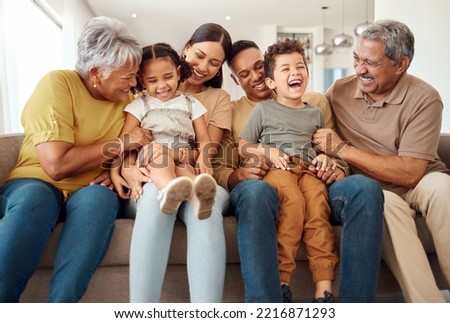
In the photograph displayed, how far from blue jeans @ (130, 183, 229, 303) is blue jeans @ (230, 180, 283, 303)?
75 mm

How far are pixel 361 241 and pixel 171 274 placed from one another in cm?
67

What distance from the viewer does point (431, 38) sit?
13.0 ft

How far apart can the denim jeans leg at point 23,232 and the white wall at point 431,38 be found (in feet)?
11.3

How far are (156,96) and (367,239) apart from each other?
1.00 metres

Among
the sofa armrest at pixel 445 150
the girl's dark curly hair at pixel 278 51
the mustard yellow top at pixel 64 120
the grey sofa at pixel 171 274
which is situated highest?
the girl's dark curly hair at pixel 278 51

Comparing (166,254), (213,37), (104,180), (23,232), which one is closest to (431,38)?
(213,37)

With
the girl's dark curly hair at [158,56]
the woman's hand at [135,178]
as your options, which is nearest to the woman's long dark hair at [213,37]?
the girl's dark curly hair at [158,56]

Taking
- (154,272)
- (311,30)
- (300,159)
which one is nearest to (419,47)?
(300,159)

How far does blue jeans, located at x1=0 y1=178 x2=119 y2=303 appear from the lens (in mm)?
1382

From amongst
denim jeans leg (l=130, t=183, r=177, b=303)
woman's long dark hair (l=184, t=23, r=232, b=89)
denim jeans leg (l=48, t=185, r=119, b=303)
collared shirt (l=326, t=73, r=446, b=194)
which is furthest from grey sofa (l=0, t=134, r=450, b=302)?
woman's long dark hair (l=184, t=23, r=232, b=89)

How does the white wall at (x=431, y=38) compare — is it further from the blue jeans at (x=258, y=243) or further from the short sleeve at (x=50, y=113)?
the short sleeve at (x=50, y=113)

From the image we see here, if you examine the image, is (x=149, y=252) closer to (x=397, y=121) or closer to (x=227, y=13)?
(x=397, y=121)

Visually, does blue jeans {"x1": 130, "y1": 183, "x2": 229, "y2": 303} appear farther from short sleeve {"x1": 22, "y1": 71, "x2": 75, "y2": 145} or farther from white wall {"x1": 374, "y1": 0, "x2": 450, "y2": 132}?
white wall {"x1": 374, "y1": 0, "x2": 450, "y2": 132}

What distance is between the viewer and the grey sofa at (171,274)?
161cm
